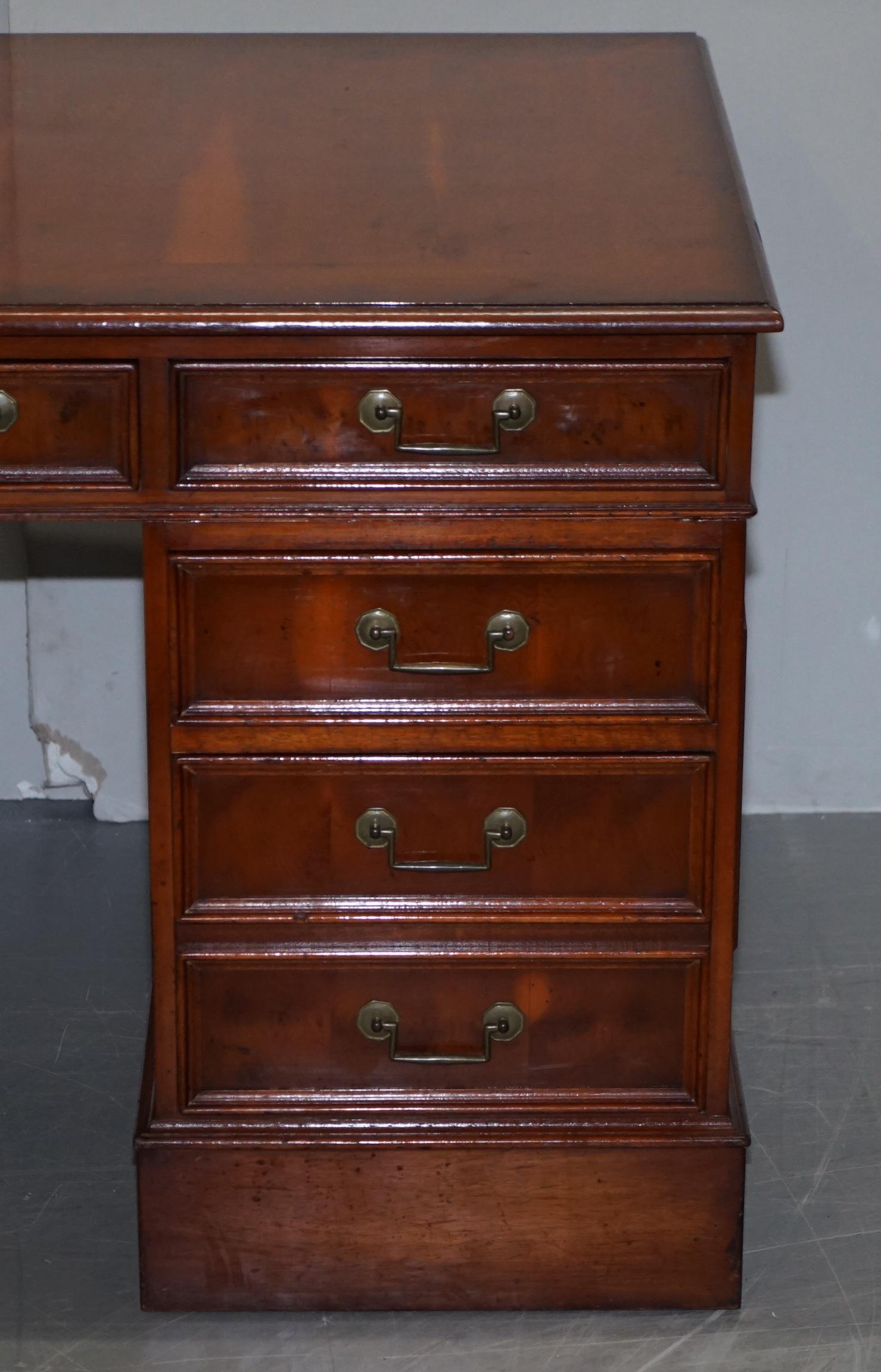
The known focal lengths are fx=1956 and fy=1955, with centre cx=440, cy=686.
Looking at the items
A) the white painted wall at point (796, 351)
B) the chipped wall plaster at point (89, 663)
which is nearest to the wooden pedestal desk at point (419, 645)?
the white painted wall at point (796, 351)

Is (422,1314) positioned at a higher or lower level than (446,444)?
lower

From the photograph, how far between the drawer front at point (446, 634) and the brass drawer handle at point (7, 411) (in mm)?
215

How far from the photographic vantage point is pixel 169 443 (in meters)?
1.94

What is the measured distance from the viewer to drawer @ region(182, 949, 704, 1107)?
7.05ft

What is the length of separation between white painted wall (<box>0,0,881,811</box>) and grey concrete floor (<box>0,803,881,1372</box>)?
0.62 feet

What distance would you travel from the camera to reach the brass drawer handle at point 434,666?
203 cm

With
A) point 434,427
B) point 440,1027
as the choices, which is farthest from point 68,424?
point 440,1027

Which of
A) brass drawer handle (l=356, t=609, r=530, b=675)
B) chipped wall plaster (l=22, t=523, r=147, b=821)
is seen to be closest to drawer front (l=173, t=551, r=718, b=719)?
brass drawer handle (l=356, t=609, r=530, b=675)

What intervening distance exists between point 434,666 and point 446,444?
240 millimetres

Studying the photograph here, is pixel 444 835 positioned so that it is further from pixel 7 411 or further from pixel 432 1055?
pixel 7 411

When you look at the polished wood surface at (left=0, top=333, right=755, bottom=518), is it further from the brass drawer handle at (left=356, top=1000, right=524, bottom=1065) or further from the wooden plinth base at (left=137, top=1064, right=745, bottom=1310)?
the wooden plinth base at (left=137, top=1064, right=745, bottom=1310)

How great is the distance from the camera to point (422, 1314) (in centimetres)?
227

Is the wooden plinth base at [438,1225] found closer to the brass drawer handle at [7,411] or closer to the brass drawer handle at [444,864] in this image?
the brass drawer handle at [444,864]

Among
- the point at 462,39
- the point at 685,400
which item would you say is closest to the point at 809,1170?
the point at 685,400
